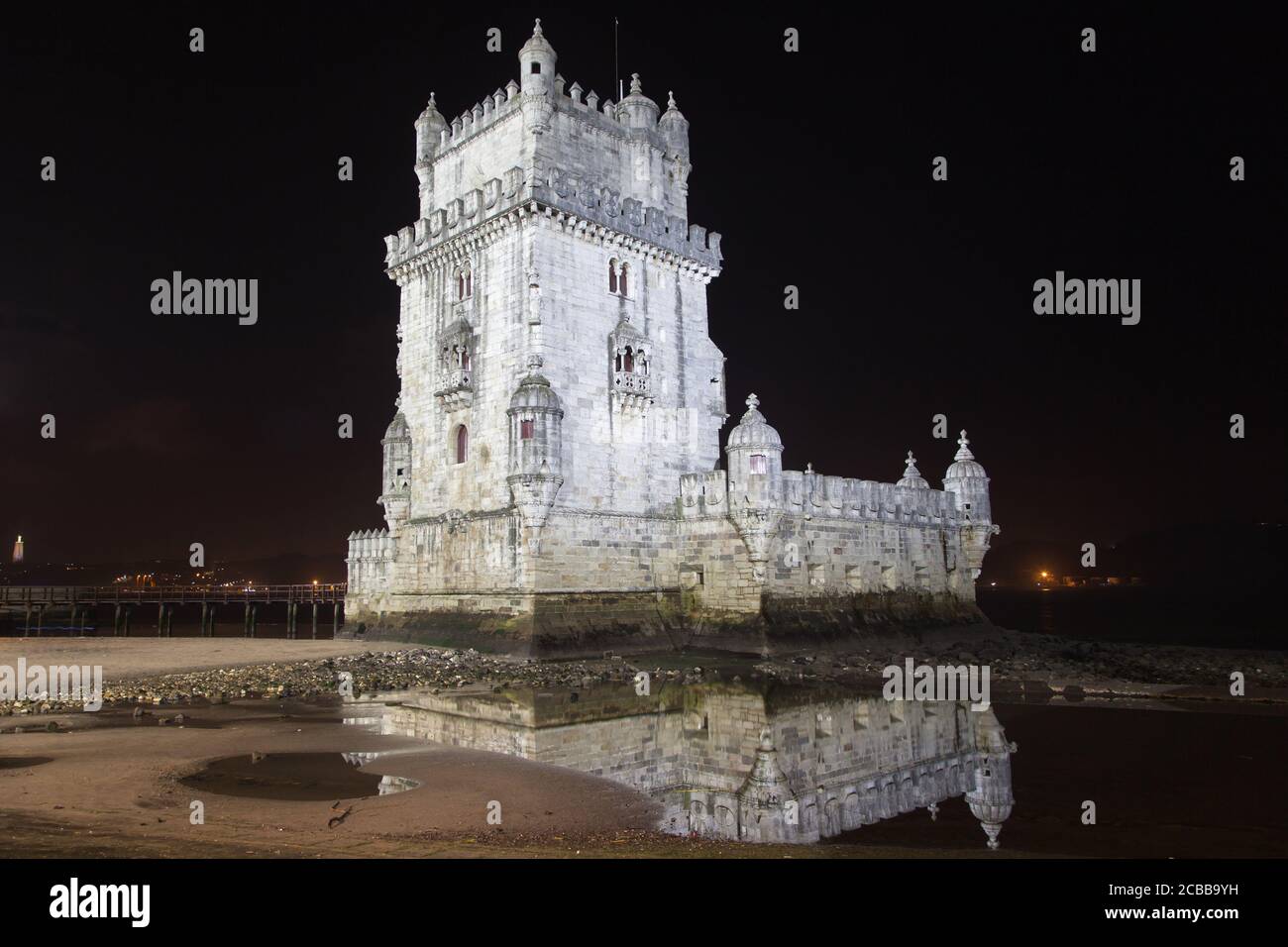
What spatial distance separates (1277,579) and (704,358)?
135610 millimetres

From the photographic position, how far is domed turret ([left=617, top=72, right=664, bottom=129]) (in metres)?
35.7

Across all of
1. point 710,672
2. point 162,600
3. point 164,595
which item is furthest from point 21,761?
point 164,595

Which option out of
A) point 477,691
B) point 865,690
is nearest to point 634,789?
point 477,691

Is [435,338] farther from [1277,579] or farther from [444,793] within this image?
[1277,579]

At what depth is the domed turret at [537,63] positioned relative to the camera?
32.1 m

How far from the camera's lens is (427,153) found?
36938 mm

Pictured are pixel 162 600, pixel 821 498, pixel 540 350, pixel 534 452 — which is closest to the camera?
pixel 534 452

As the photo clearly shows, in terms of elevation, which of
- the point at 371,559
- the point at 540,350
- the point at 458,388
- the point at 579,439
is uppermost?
the point at 540,350

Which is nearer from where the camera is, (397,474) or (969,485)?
(397,474)

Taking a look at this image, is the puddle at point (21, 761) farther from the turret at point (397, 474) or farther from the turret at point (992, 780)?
the turret at point (397, 474)

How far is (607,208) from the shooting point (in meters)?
33.2

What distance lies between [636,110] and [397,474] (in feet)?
55.1

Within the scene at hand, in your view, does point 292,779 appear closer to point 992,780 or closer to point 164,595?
point 992,780

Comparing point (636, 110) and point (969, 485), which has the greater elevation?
point (636, 110)
